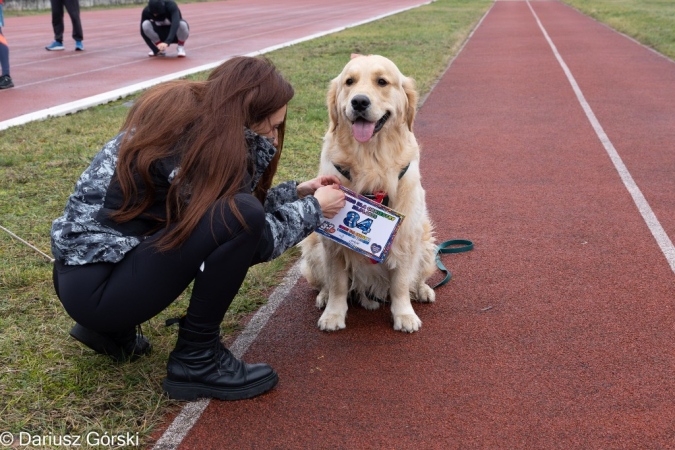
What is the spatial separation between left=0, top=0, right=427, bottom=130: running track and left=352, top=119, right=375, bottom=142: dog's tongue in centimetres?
687

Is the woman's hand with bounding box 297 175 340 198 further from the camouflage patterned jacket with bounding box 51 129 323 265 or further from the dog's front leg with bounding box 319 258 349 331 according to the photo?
the camouflage patterned jacket with bounding box 51 129 323 265

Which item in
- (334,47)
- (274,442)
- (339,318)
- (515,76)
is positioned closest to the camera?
(274,442)

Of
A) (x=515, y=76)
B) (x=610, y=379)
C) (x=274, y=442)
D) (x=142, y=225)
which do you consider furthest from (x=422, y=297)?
(x=515, y=76)

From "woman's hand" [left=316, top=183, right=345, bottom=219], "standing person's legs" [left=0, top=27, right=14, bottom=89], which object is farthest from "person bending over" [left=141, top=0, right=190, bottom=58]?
"woman's hand" [left=316, top=183, right=345, bottom=219]

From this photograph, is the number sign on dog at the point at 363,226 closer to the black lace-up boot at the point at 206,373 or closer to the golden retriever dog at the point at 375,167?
the golden retriever dog at the point at 375,167

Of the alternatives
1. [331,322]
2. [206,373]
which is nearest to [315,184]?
[331,322]

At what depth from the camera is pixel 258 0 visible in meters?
44.4

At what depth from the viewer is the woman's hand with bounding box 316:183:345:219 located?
3.62 metres

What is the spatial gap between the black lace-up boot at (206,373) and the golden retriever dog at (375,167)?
34.9 inches

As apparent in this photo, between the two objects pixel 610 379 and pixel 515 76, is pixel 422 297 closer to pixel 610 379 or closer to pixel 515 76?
pixel 610 379

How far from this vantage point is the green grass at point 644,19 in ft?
65.5

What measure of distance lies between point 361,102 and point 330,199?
0.67 meters

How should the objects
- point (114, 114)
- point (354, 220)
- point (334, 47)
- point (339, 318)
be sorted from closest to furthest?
1. point (354, 220)
2. point (339, 318)
3. point (114, 114)
4. point (334, 47)

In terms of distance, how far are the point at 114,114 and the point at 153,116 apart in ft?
23.3
